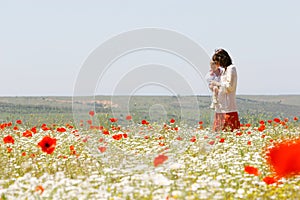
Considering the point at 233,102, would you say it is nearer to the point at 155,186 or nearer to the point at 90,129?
the point at 90,129

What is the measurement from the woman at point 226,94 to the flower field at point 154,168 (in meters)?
0.36

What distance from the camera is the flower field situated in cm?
516

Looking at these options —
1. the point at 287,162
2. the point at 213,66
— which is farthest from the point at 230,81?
the point at 287,162

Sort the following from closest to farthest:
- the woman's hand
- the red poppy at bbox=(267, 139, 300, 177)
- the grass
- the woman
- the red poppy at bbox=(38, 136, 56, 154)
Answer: the grass → the red poppy at bbox=(267, 139, 300, 177) → the red poppy at bbox=(38, 136, 56, 154) → the woman → the woman's hand

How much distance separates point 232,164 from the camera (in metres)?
7.34

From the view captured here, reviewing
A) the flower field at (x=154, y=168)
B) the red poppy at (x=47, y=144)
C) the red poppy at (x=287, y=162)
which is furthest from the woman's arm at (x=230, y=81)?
the red poppy at (x=47, y=144)

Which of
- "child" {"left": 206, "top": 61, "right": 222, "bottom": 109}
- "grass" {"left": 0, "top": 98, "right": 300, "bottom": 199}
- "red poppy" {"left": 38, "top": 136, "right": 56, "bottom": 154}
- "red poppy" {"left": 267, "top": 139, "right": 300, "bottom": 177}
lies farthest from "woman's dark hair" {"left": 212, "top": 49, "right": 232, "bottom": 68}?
"red poppy" {"left": 38, "top": 136, "right": 56, "bottom": 154}

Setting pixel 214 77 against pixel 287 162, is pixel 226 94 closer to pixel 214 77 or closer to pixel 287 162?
pixel 214 77

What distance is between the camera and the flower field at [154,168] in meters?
5.16

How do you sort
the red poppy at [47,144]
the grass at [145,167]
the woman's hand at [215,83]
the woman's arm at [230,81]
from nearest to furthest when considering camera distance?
the grass at [145,167] < the red poppy at [47,144] < the woman's arm at [230,81] < the woman's hand at [215,83]

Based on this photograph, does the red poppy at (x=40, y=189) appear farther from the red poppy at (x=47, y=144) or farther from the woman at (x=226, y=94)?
the woman at (x=226, y=94)

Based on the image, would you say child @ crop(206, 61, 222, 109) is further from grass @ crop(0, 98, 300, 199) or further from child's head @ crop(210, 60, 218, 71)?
grass @ crop(0, 98, 300, 199)

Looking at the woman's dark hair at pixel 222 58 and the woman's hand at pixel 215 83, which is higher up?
the woman's dark hair at pixel 222 58

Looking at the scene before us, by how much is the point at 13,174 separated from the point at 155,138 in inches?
165
